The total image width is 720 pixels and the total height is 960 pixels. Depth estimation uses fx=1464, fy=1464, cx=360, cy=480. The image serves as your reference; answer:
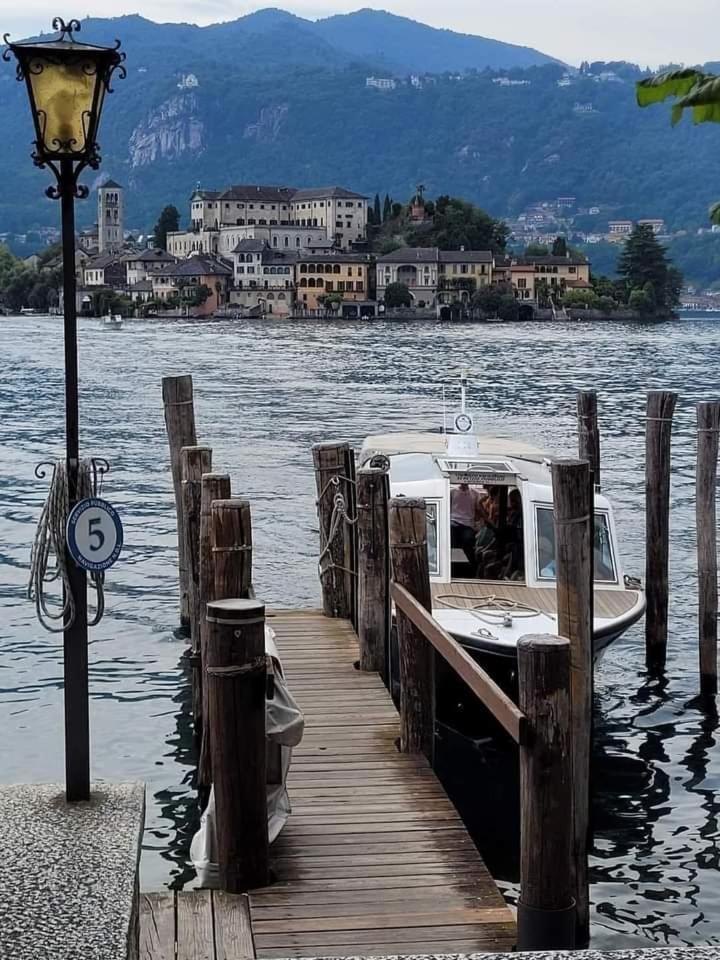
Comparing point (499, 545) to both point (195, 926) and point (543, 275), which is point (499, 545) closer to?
point (195, 926)

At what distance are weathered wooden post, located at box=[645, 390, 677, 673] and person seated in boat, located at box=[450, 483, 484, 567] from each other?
6.15 feet

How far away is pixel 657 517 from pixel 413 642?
6.77 m

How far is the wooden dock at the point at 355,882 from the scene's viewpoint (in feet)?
20.9

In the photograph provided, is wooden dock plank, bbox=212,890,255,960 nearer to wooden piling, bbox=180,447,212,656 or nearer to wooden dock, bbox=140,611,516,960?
wooden dock, bbox=140,611,516,960

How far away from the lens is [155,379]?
68.4 meters

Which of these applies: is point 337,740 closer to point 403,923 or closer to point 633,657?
point 403,923

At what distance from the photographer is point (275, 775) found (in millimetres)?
7570

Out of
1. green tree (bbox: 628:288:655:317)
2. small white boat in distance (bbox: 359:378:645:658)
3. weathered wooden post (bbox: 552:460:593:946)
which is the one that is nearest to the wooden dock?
weathered wooden post (bbox: 552:460:593:946)

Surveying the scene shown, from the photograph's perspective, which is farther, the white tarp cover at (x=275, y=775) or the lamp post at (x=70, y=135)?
the white tarp cover at (x=275, y=775)

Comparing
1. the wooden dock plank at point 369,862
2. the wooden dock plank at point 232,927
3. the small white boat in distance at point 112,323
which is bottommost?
the wooden dock plank at point 369,862

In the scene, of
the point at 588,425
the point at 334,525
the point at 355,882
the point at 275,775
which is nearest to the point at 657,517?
the point at 588,425

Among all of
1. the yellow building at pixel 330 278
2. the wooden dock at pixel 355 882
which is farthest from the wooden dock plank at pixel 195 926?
the yellow building at pixel 330 278

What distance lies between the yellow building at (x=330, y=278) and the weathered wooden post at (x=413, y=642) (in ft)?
590

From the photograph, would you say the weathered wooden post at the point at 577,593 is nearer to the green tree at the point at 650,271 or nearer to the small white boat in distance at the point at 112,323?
the small white boat in distance at the point at 112,323
